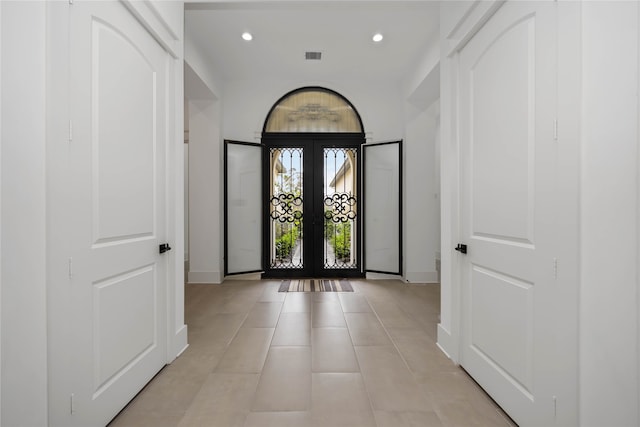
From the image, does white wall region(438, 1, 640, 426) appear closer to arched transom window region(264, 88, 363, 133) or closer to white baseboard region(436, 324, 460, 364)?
white baseboard region(436, 324, 460, 364)

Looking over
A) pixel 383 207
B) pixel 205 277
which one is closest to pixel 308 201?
pixel 383 207

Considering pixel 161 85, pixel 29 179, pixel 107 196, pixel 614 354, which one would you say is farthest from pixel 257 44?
pixel 614 354

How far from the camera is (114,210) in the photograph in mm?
1746

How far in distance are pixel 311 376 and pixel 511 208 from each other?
1.60 metres

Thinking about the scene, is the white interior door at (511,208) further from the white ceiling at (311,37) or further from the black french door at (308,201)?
Result: the black french door at (308,201)

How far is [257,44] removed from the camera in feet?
13.3

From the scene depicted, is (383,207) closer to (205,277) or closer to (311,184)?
(311,184)

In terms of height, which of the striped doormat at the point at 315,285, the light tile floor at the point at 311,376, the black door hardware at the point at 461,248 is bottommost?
the light tile floor at the point at 311,376

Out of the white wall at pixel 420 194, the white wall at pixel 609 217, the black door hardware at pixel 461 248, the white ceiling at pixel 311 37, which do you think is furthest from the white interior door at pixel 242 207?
the white wall at pixel 609 217

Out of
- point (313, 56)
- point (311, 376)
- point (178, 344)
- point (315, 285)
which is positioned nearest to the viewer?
point (311, 376)

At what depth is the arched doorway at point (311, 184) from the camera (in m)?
5.22

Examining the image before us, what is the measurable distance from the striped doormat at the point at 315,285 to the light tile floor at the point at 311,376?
852 millimetres

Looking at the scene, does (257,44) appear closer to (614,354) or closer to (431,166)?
(431,166)

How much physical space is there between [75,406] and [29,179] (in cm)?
102
